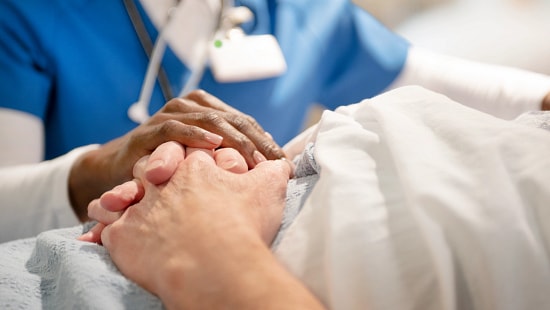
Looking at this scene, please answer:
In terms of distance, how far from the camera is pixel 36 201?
0.72 meters

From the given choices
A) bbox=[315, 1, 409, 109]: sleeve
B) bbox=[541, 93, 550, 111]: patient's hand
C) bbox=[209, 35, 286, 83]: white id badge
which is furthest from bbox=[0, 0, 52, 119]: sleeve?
bbox=[541, 93, 550, 111]: patient's hand

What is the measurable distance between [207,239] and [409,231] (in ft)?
0.46

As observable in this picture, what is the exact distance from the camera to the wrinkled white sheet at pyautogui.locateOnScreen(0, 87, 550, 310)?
0.33 meters

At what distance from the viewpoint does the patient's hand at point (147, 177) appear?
456mm

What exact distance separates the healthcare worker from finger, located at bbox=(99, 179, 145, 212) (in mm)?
135

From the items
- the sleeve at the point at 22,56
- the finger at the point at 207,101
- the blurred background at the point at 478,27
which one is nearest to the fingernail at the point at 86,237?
the finger at the point at 207,101

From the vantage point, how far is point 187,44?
954 mm

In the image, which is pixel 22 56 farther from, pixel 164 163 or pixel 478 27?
pixel 478 27

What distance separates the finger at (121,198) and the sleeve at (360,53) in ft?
2.32

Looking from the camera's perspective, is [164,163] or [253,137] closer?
[164,163]

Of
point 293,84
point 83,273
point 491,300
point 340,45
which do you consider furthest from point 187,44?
point 491,300

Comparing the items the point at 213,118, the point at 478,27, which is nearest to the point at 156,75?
the point at 213,118

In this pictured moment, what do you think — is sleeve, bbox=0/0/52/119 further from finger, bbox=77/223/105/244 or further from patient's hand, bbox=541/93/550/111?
patient's hand, bbox=541/93/550/111

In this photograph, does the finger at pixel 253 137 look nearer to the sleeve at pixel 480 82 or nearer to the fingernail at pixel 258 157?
the fingernail at pixel 258 157
